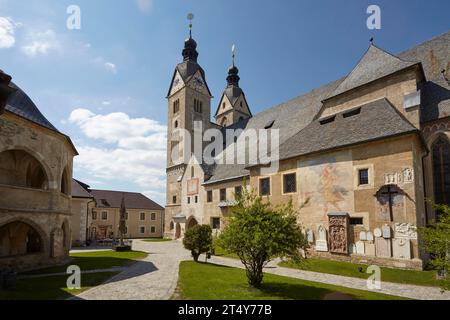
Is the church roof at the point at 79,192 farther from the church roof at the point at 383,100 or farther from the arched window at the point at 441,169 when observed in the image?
the arched window at the point at 441,169

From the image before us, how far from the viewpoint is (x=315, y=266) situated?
16.5 metres

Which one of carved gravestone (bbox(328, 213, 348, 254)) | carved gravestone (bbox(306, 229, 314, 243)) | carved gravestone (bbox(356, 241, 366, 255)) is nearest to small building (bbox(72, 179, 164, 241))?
carved gravestone (bbox(306, 229, 314, 243))

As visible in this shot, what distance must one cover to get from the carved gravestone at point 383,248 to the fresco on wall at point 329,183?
2.41 meters

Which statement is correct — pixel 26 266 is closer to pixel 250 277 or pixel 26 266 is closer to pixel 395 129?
pixel 250 277

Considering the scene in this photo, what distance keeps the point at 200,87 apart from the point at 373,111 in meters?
33.9

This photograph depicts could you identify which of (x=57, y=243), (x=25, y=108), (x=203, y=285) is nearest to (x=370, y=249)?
(x=203, y=285)

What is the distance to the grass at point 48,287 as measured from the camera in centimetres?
970

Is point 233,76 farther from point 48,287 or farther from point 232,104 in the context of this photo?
point 48,287

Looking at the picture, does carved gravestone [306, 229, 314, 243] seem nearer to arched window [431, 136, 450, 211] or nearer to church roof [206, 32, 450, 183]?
church roof [206, 32, 450, 183]

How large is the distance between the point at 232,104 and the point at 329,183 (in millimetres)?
39646

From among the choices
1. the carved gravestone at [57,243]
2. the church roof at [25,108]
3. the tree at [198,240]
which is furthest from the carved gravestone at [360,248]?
the church roof at [25,108]

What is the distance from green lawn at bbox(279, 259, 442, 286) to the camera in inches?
506

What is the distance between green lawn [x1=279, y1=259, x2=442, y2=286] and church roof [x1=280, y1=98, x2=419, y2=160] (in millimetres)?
7426

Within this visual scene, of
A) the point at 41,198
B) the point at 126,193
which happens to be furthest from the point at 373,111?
the point at 126,193
